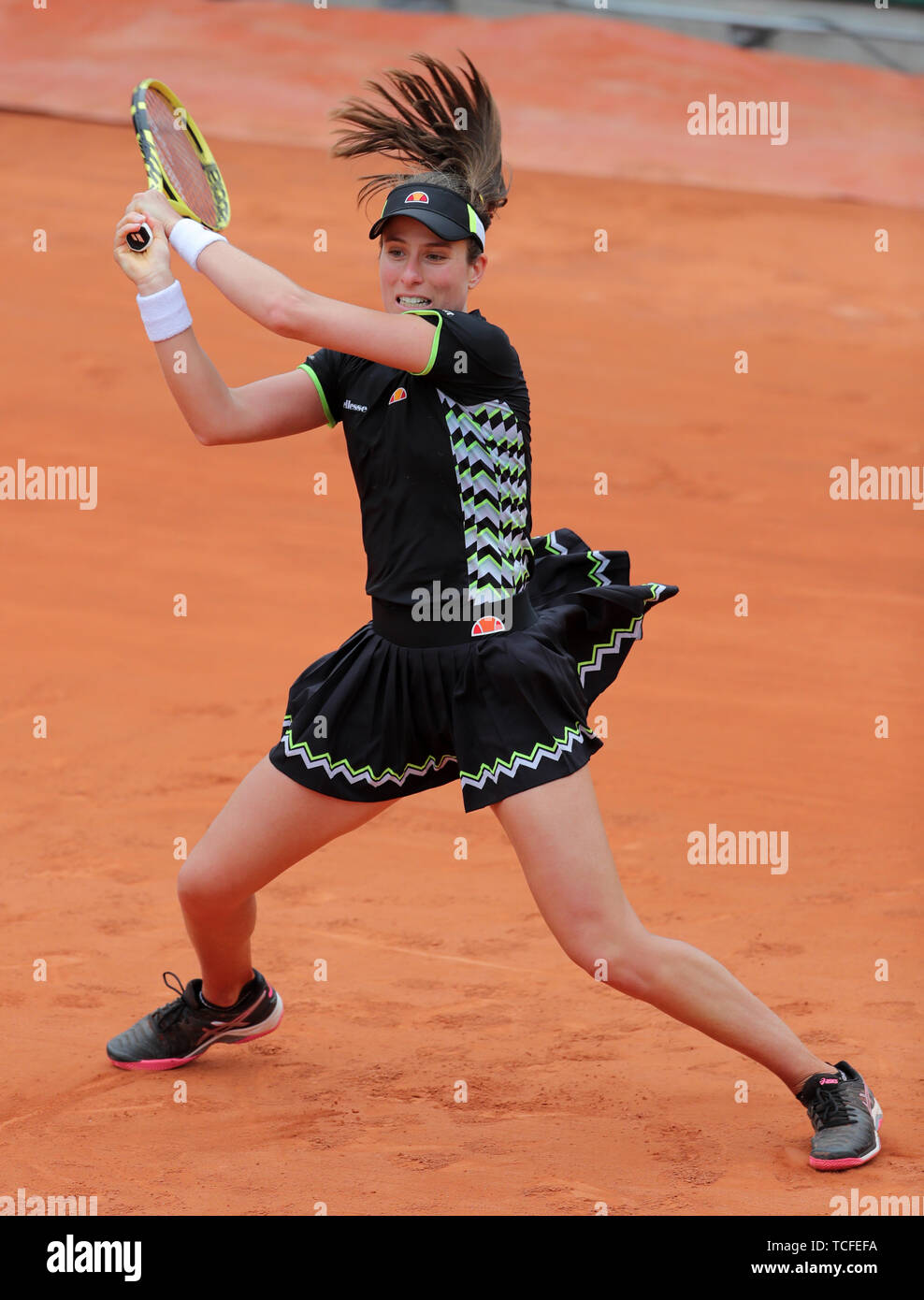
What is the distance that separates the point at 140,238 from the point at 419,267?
648mm

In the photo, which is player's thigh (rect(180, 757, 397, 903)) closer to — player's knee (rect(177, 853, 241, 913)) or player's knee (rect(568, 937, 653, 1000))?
player's knee (rect(177, 853, 241, 913))

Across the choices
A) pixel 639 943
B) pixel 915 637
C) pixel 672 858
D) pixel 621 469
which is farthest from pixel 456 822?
pixel 621 469

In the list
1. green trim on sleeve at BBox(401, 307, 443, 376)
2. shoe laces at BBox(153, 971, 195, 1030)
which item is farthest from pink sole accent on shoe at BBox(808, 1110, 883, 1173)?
green trim on sleeve at BBox(401, 307, 443, 376)

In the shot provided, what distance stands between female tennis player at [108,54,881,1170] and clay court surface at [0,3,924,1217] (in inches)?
24.4

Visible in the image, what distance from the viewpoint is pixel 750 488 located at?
9773 millimetres

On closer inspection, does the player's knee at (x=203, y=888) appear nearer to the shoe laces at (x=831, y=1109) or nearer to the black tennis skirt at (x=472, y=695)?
the black tennis skirt at (x=472, y=695)

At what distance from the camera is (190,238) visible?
3648mm

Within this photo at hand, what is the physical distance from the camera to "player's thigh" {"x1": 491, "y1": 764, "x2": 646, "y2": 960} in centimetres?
375

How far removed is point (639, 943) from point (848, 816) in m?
2.73

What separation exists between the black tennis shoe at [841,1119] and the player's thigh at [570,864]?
2.25ft

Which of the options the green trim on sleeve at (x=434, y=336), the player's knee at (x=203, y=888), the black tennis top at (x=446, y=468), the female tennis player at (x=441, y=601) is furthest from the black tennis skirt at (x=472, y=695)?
the green trim on sleeve at (x=434, y=336)

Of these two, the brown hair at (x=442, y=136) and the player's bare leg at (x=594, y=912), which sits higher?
the brown hair at (x=442, y=136)

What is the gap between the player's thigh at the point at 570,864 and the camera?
375cm
